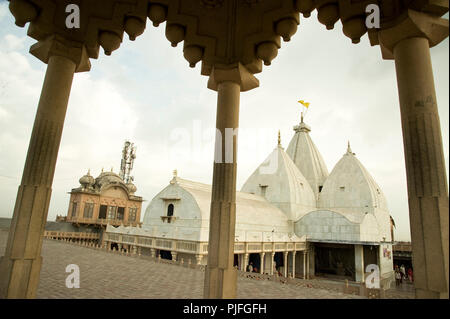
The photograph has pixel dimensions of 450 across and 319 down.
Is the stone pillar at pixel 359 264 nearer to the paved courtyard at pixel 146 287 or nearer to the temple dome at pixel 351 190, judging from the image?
the temple dome at pixel 351 190

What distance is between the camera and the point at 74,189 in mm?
37750

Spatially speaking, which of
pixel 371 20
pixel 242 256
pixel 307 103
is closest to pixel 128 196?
pixel 242 256

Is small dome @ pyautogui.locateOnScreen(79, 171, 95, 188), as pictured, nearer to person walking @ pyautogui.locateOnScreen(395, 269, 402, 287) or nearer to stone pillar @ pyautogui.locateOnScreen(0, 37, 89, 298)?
stone pillar @ pyautogui.locateOnScreen(0, 37, 89, 298)

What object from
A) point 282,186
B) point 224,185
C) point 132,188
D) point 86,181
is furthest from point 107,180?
point 224,185

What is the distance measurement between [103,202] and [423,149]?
134 ft

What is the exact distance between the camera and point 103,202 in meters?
39.4

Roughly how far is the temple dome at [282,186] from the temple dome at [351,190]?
2.75m

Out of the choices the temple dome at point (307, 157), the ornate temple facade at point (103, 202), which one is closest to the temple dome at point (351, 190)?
the temple dome at point (307, 157)

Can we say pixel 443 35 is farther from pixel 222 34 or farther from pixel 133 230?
pixel 133 230

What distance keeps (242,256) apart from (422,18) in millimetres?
20363

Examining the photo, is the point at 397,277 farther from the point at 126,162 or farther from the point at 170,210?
the point at 126,162

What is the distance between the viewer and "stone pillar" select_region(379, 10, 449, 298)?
330 cm

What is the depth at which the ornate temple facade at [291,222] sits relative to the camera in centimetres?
2250

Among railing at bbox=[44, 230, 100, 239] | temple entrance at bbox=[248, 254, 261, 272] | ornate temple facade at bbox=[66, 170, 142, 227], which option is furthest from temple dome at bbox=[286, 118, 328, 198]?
railing at bbox=[44, 230, 100, 239]
